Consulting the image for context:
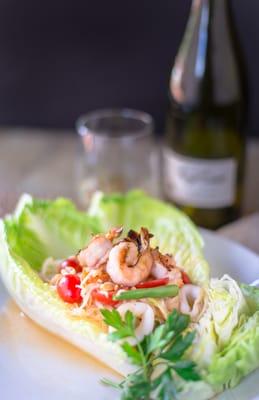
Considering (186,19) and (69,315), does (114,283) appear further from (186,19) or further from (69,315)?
(186,19)

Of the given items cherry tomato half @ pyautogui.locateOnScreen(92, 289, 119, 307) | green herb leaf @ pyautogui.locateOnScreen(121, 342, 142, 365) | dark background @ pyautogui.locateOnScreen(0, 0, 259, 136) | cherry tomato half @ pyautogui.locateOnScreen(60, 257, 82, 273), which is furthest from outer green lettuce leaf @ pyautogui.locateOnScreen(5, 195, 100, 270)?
dark background @ pyautogui.locateOnScreen(0, 0, 259, 136)

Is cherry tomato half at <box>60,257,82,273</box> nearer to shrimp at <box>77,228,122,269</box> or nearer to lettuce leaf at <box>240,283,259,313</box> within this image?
shrimp at <box>77,228,122,269</box>

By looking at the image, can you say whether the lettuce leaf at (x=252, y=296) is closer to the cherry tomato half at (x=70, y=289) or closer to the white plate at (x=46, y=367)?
the white plate at (x=46, y=367)

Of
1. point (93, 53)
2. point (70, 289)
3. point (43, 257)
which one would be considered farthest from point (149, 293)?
point (93, 53)

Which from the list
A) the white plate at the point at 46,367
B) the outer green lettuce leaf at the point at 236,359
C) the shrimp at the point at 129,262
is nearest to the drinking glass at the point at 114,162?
the white plate at the point at 46,367

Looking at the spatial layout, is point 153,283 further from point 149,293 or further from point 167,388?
point 167,388

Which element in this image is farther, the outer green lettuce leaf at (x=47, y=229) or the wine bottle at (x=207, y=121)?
the wine bottle at (x=207, y=121)

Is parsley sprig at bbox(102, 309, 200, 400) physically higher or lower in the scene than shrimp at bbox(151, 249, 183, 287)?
lower
